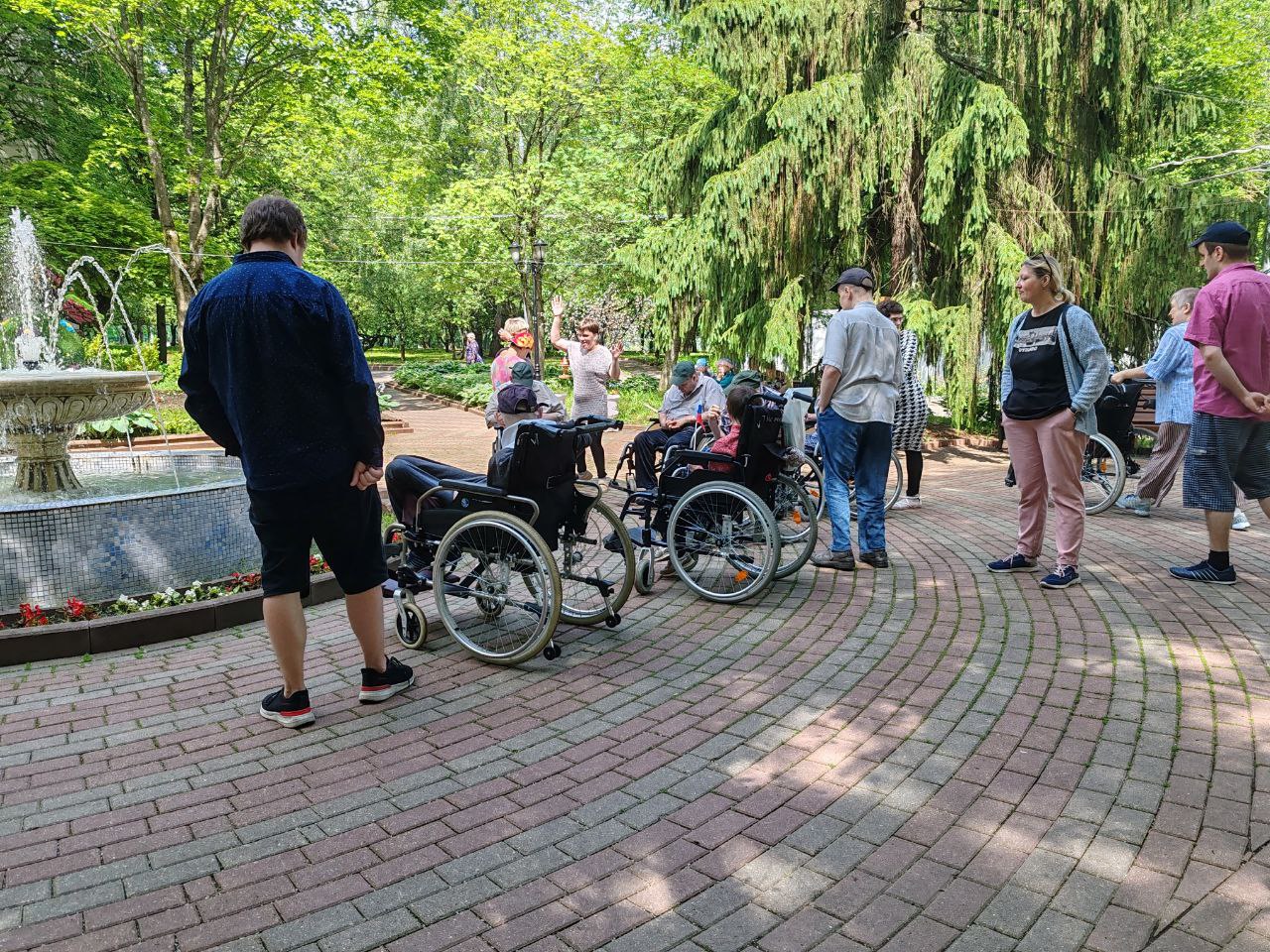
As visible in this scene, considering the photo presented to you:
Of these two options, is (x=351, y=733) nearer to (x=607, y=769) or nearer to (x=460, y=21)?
(x=607, y=769)

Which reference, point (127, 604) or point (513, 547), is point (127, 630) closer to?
point (127, 604)

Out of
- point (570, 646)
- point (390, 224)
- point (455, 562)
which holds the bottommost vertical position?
point (570, 646)

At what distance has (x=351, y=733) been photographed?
133 inches

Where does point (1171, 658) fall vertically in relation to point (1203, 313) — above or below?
below

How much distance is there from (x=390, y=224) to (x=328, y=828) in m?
41.8

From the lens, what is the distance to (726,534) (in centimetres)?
509

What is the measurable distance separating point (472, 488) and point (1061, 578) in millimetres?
3567

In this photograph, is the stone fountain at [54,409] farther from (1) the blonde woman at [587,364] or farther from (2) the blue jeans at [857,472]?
(2) the blue jeans at [857,472]

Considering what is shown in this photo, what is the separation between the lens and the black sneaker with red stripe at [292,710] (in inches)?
135

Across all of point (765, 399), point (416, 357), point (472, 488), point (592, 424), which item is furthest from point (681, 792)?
A: point (416, 357)

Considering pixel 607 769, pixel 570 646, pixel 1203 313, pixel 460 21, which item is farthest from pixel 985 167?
pixel 460 21

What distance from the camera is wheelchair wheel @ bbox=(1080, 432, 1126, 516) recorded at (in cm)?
753

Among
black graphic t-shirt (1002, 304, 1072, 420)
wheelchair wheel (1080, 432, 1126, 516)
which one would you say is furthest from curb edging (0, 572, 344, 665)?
wheelchair wheel (1080, 432, 1126, 516)

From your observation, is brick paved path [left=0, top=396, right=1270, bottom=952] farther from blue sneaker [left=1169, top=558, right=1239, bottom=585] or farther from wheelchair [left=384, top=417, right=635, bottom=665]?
blue sneaker [left=1169, top=558, right=1239, bottom=585]
